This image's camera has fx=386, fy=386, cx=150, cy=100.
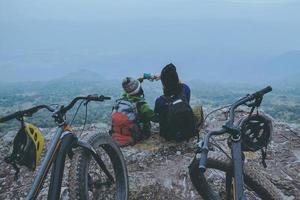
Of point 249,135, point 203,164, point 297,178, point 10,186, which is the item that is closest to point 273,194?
point 249,135

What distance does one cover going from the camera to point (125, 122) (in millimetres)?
9672

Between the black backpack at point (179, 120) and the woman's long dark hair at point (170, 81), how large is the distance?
15 cm

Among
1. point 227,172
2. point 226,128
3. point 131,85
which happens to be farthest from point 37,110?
point 131,85

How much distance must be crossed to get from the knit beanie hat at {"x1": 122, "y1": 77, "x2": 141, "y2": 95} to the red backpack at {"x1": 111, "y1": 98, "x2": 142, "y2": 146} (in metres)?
0.26

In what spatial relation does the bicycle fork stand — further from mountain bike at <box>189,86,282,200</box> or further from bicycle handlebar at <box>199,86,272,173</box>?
bicycle handlebar at <box>199,86,272,173</box>

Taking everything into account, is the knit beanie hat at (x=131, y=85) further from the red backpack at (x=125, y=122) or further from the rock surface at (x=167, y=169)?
the rock surface at (x=167, y=169)

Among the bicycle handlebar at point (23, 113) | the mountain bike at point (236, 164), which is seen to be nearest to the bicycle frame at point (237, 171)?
the mountain bike at point (236, 164)

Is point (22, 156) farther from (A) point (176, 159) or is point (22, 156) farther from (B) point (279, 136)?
(B) point (279, 136)

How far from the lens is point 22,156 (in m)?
4.96

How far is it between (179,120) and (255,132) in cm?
381

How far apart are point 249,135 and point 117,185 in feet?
8.37

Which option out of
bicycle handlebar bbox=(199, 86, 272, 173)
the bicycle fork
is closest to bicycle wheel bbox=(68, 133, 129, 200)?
bicycle handlebar bbox=(199, 86, 272, 173)

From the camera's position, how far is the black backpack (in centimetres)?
920

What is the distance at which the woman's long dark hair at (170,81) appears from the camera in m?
9.29
